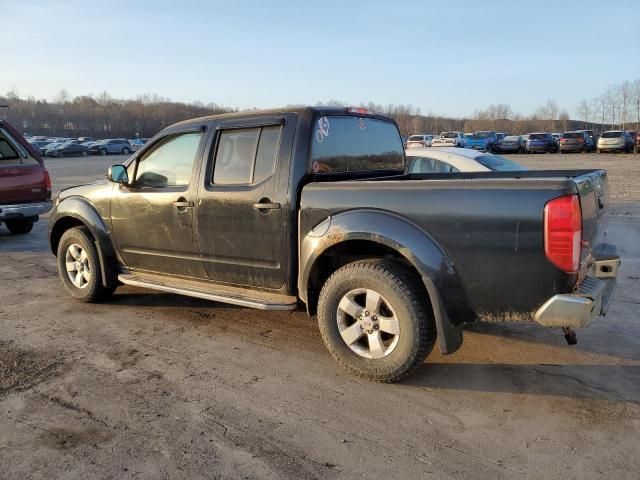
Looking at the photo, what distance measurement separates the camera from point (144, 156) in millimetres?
5227

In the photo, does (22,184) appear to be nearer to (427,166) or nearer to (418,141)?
(427,166)

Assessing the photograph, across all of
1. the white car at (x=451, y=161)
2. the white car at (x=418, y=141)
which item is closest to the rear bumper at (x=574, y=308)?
the white car at (x=451, y=161)

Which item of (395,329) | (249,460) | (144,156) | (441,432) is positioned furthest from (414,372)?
(144,156)

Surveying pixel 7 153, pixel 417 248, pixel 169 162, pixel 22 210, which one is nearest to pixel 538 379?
pixel 417 248


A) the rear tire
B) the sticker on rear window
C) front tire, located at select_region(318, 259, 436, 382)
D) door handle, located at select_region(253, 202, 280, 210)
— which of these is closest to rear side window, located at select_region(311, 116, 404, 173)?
the sticker on rear window

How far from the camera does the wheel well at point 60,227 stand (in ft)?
19.1

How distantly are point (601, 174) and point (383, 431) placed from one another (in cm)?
252

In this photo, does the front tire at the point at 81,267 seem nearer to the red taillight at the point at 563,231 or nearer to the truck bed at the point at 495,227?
the truck bed at the point at 495,227

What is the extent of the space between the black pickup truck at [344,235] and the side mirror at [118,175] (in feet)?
0.03

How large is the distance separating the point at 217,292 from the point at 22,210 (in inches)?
249

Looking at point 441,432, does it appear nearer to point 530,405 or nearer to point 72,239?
point 530,405

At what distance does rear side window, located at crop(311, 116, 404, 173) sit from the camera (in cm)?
427

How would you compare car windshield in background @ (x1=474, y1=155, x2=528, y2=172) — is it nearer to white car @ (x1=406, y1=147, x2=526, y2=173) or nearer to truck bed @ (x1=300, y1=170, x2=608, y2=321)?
white car @ (x1=406, y1=147, x2=526, y2=173)

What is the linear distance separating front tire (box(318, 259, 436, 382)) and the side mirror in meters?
2.49
